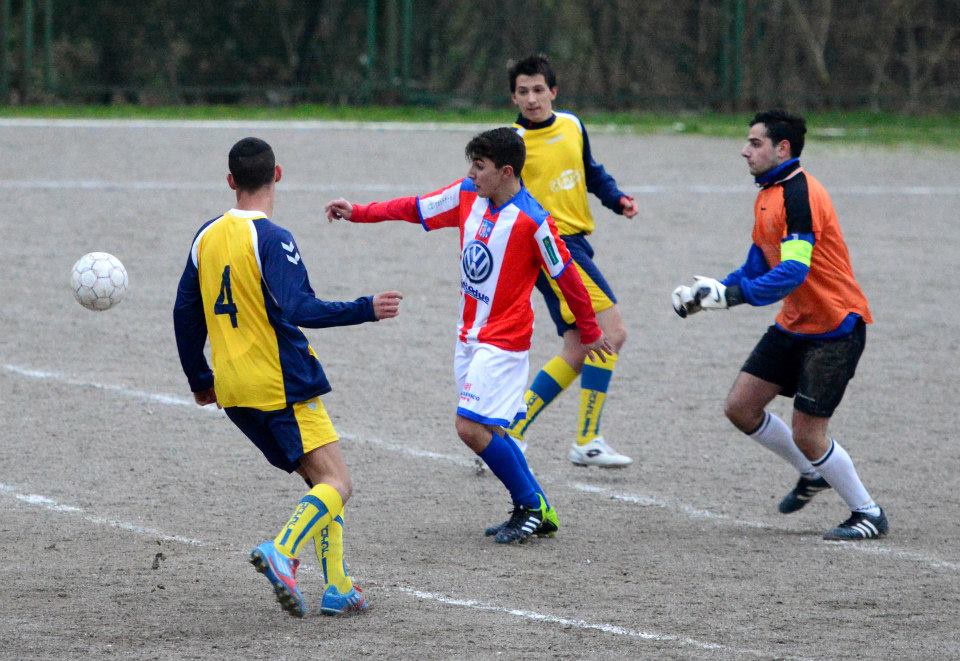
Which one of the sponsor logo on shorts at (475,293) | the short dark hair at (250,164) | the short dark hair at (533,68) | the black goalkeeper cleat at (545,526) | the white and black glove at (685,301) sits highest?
the short dark hair at (533,68)

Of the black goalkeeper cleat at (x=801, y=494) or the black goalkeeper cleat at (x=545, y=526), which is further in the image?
the black goalkeeper cleat at (x=801, y=494)

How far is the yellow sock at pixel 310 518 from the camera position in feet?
17.8

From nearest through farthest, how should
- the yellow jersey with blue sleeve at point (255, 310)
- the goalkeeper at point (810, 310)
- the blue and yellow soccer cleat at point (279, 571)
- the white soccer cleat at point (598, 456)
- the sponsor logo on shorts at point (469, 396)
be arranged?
1. the blue and yellow soccer cleat at point (279, 571)
2. the yellow jersey with blue sleeve at point (255, 310)
3. the sponsor logo on shorts at point (469, 396)
4. the goalkeeper at point (810, 310)
5. the white soccer cleat at point (598, 456)

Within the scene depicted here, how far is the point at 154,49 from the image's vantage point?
2364cm

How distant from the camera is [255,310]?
557 centimetres

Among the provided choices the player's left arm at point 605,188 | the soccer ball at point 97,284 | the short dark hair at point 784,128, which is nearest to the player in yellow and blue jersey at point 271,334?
the soccer ball at point 97,284

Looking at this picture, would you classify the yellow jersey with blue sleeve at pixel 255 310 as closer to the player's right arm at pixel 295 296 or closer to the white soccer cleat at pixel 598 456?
the player's right arm at pixel 295 296

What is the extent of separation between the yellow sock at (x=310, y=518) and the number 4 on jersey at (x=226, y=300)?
2.54ft

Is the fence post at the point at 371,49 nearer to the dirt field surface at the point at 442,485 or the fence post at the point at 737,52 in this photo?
the fence post at the point at 737,52

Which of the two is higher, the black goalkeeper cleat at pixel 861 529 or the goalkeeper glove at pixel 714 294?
the goalkeeper glove at pixel 714 294

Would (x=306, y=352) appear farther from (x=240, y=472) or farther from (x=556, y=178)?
(x=556, y=178)

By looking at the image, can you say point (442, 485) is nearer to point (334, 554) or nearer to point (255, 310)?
point (334, 554)

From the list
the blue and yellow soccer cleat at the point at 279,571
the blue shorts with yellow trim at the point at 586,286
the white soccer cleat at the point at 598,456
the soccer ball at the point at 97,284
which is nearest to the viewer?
the blue and yellow soccer cleat at the point at 279,571

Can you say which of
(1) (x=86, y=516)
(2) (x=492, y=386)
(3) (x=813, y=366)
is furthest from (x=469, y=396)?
(1) (x=86, y=516)
